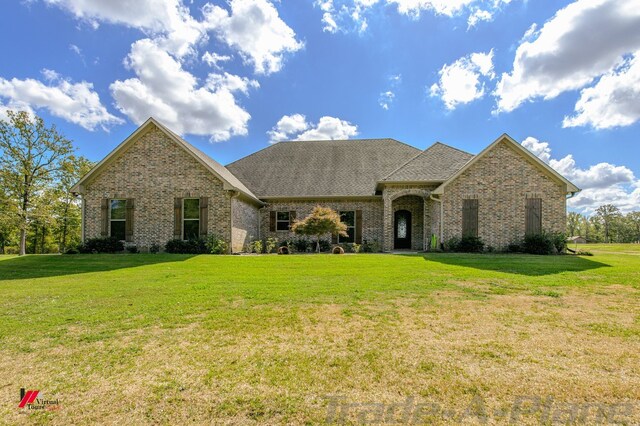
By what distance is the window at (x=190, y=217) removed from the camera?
1588 centimetres

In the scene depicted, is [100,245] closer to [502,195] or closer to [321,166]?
[321,166]

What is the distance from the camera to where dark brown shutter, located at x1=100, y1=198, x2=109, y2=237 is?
16203mm

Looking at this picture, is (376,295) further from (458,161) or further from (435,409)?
(458,161)

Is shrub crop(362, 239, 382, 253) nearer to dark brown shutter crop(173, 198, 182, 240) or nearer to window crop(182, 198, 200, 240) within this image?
window crop(182, 198, 200, 240)

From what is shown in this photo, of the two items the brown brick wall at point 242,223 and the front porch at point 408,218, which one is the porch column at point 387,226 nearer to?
the front porch at point 408,218

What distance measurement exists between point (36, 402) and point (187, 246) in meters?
13.2

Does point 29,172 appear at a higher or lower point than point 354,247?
higher

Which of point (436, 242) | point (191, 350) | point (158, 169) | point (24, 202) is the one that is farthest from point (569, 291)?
point (24, 202)

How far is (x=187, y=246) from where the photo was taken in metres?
15.2

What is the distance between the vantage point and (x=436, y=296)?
19.8 ft

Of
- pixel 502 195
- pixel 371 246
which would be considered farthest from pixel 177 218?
pixel 502 195

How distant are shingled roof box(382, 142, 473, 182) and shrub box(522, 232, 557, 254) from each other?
15.7 feet

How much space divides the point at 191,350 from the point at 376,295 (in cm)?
361

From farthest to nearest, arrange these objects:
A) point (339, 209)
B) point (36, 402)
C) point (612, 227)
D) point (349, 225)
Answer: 1. point (612, 227)
2. point (339, 209)
3. point (349, 225)
4. point (36, 402)
